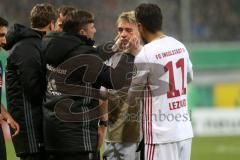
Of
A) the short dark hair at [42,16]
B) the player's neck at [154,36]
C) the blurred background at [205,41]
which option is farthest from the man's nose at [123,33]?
the blurred background at [205,41]

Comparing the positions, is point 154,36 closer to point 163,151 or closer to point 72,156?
point 163,151

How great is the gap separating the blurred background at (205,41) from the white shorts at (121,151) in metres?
9.40

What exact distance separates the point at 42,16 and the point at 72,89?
3.23 ft

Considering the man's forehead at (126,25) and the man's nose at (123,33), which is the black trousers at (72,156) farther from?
the man's forehead at (126,25)

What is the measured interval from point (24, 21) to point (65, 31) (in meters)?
11.1

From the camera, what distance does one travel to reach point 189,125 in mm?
6363

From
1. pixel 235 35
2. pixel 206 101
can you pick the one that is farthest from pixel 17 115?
pixel 235 35

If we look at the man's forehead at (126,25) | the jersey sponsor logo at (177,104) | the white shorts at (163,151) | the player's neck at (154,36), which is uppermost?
the man's forehead at (126,25)

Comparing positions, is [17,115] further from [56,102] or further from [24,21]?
[24,21]

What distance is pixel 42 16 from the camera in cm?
693

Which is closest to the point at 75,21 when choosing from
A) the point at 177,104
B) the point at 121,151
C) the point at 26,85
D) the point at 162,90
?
the point at 26,85

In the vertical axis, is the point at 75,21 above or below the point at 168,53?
above

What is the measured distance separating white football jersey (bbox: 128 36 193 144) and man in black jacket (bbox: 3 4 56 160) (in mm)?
1044

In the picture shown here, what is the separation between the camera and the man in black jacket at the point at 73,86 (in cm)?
633
